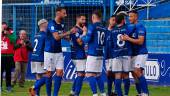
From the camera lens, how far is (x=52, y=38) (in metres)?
14.2

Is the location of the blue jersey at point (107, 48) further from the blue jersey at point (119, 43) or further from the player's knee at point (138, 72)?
the player's knee at point (138, 72)

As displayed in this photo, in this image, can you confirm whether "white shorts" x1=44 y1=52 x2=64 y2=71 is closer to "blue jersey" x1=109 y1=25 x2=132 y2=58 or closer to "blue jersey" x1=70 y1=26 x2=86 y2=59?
"blue jersey" x1=70 y1=26 x2=86 y2=59

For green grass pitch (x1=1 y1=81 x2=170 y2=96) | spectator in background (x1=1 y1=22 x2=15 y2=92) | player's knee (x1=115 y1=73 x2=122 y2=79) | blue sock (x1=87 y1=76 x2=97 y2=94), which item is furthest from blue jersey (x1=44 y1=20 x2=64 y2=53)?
spectator in background (x1=1 y1=22 x2=15 y2=92)

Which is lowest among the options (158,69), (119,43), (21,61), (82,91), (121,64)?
(82,91)

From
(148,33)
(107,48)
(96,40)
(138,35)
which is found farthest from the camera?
(148,33)

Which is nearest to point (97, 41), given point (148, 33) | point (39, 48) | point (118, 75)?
point (118, 75)

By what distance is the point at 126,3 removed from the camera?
24656 mm

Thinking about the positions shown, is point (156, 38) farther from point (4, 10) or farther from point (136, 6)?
point (4, 10)

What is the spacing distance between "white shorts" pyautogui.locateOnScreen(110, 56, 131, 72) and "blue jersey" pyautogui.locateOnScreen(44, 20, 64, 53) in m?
1.38

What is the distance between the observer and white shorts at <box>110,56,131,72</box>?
45.5ft

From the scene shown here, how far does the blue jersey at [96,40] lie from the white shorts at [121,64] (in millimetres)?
504

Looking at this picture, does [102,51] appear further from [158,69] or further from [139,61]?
[158,69]

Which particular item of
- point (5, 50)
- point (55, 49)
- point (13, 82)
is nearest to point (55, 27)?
point (55, 49)

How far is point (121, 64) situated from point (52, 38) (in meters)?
1.76
